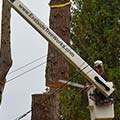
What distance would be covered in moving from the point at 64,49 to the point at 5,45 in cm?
Answer: 213

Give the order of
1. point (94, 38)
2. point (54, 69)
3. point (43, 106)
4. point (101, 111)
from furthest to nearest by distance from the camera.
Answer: point (94, 38), point (54, 69), point (43, 106), point (101, 111)

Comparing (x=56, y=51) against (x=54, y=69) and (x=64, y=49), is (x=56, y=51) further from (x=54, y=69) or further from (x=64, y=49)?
(x=64, y=49)

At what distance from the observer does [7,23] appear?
7.19 m

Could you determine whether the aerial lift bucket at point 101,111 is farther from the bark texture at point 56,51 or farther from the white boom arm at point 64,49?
the bark texture at point 56,51

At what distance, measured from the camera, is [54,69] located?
579cm

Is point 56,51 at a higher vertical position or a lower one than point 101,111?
higher

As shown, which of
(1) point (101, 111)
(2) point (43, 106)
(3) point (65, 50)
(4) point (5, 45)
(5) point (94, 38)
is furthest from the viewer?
(5) point (94, 38)

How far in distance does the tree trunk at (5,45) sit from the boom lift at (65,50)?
1649mm

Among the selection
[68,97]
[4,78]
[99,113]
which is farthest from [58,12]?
[68,97]

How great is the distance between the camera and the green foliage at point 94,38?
1266cm

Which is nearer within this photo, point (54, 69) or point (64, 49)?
point (64, 49)

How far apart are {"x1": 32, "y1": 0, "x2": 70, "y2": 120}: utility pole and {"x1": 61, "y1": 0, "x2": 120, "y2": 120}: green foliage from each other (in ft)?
21.4

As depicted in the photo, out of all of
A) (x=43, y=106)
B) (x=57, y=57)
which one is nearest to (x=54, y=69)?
(x=57, y=57)

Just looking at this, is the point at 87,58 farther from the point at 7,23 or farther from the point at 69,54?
the point at 69,54
